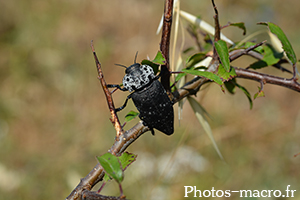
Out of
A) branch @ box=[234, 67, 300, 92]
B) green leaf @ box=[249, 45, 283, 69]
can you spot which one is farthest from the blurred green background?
branch @ box=[234, 67, 300, 92]

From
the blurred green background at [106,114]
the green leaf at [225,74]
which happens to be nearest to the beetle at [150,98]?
the green leaf at [225,74]

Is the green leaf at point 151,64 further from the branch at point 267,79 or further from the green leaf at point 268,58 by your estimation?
the green leaf at point 268,58

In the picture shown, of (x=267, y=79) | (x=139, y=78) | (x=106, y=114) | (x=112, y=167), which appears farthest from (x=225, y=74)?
(x=106, y=114)

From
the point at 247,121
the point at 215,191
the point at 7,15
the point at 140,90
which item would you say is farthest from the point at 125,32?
the point at 140,90

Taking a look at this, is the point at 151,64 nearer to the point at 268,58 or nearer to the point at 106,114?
the point at 268,58

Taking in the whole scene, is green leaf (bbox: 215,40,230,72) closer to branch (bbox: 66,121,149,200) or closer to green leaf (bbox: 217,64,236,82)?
green leaf (bbox: 217,64,236,82)
